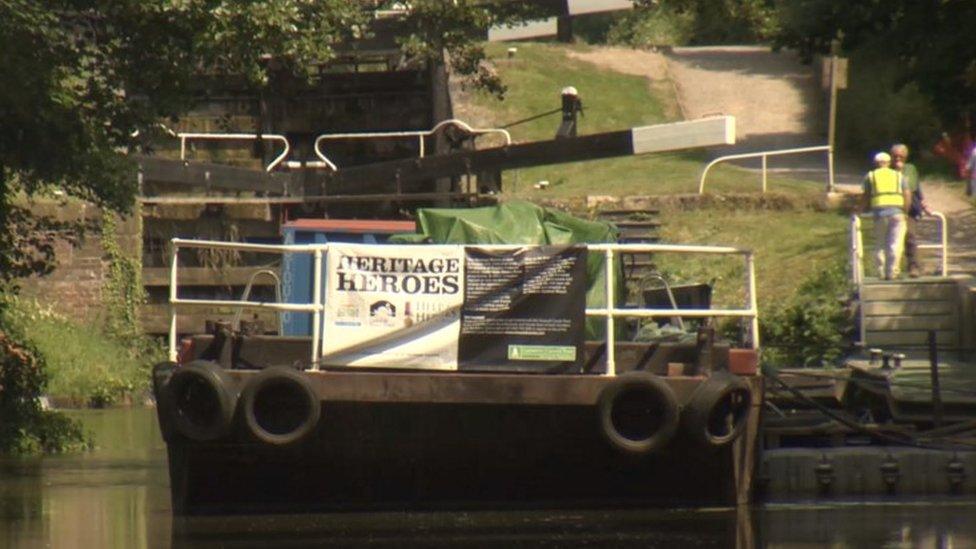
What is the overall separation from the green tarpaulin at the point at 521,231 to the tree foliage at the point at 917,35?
33.7 ft

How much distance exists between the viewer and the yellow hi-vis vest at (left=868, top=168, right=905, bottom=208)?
2695cm

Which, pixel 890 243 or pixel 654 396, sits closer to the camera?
pixel 654 396

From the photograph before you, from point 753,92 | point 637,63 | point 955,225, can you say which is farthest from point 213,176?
point 637,63

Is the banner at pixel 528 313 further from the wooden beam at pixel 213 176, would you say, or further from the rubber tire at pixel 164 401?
the wooden beam at pixel 213 176

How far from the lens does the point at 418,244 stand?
1884cm

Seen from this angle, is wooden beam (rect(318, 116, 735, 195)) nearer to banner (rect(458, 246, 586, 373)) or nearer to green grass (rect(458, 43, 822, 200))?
banner (rect(458, 246, 586, 373))

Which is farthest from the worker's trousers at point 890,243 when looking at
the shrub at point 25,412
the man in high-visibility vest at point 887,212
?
the shrub at point 25,412

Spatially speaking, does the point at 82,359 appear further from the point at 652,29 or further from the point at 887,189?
the point at 652,29

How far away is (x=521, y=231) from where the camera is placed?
63.7 feet

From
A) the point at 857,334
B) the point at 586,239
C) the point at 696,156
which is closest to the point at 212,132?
the point at 696,156

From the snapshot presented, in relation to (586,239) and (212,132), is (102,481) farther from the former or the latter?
(212,132)

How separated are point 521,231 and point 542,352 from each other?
7.43 ft

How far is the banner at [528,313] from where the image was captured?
57.0 feet

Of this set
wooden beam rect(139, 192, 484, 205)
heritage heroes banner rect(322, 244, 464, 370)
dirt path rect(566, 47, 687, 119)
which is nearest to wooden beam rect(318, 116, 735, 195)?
wooden beam rect(139, 192, 484, 205)
